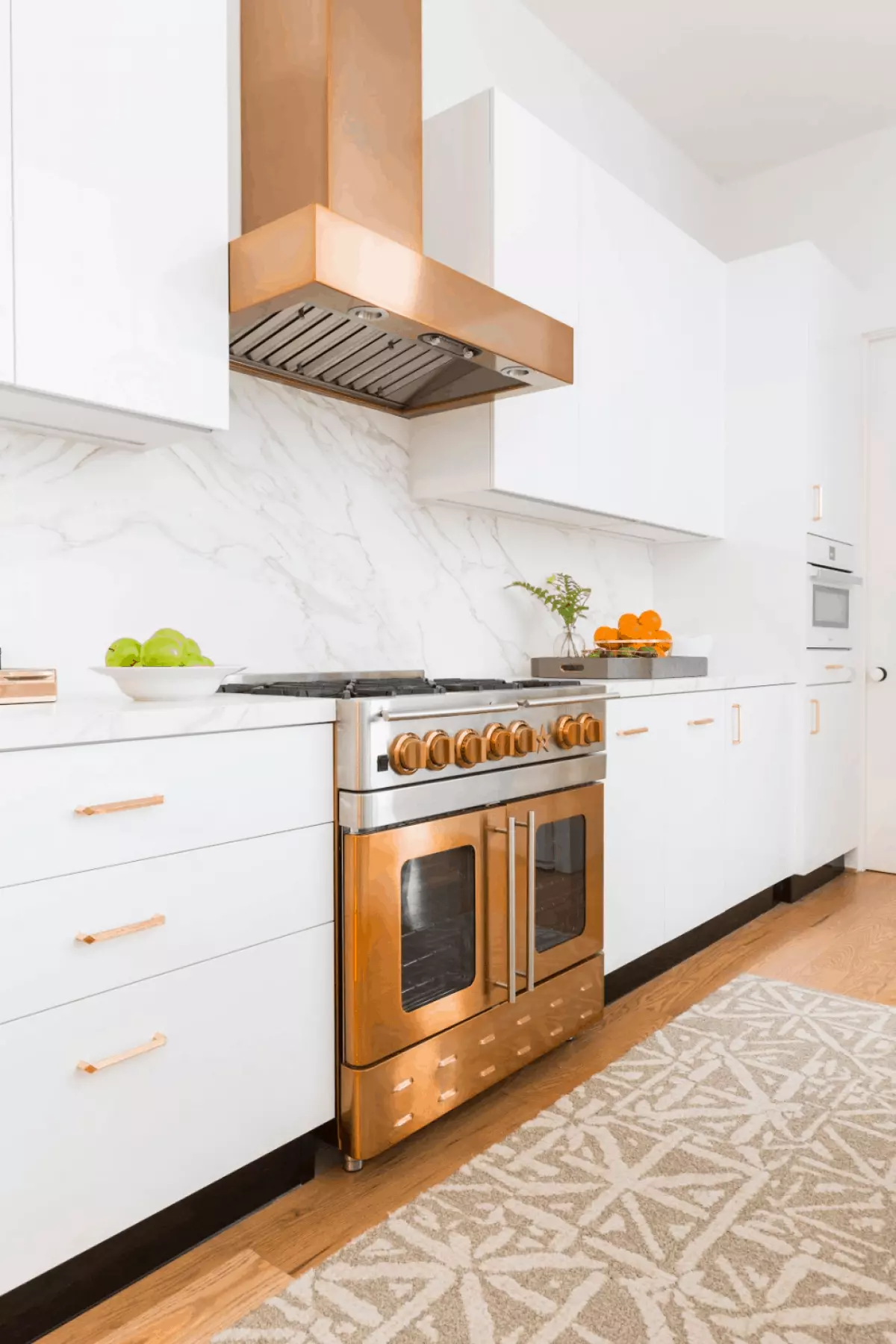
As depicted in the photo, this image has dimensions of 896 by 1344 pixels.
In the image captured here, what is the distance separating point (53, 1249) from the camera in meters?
1.22

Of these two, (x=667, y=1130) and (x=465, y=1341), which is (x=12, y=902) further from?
(x=667, y=1130)

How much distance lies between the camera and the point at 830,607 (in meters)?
3.54

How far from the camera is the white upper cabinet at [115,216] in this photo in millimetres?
1392

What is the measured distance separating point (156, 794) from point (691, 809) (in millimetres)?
1841

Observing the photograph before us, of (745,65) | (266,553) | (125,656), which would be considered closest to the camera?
(125,656)

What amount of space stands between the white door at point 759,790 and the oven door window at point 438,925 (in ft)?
4.64

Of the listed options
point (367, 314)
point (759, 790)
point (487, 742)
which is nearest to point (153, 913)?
point (487, 742)

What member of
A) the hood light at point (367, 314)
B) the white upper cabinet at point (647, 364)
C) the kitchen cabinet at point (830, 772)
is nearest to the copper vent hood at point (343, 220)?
the hood light at point (367, 314)

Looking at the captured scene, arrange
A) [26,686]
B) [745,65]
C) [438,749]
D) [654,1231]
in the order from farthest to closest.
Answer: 1. [745,65]
2. [438,749]
3. [654,1231]
4. [26,686]

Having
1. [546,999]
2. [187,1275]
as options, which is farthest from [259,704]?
[546,999]

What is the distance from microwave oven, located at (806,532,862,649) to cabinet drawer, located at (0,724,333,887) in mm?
2401

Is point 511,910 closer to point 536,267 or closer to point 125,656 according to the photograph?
point 125,656

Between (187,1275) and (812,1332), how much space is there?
92 centimetres

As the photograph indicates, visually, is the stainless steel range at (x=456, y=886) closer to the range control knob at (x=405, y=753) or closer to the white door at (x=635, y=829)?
the range control knob at (x=405, y=753)
